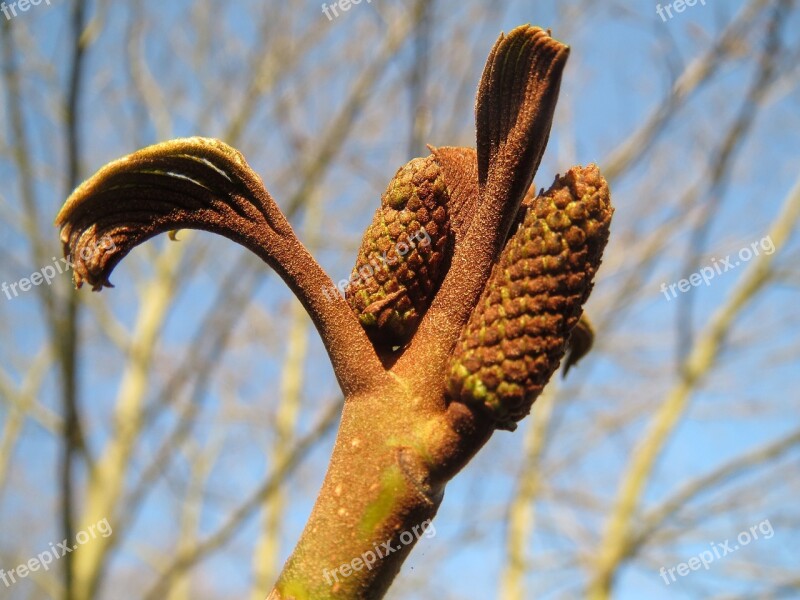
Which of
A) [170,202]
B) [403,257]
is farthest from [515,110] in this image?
[170,202]

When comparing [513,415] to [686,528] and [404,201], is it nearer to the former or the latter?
[404,201]

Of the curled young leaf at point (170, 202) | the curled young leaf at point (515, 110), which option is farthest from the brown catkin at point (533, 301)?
the curled young leaf at point (170, 202)

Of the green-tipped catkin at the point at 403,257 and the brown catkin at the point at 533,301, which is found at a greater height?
the green-tipped catkin at the point at 403,257

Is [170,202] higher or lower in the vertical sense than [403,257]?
higher

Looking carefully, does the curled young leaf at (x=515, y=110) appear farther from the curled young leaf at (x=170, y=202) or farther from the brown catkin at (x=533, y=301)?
the curled young leaf at (x=170, y=202)

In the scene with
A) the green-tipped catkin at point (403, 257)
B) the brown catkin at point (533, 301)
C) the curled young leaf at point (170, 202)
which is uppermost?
the curled young leaf at point (170, 202)

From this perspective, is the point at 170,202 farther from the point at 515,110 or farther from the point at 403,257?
the point at 515,110
